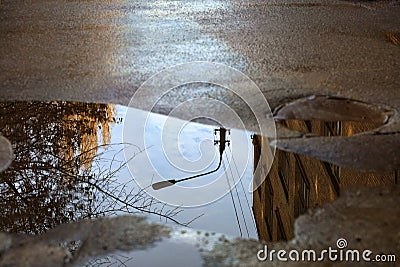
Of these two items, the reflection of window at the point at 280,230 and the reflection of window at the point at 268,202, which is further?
the reflection of window at the point at 268,202

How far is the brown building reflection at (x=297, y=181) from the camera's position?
16.8ft

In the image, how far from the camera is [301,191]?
6035 mm

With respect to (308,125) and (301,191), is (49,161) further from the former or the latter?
(308,125)

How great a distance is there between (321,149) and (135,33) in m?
5.16

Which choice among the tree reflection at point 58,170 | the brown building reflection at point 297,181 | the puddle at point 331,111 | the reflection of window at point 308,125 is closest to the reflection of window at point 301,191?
the brown building reflection at point 297,181

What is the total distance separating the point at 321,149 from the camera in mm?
5992

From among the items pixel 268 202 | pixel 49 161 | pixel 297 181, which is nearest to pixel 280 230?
pixel 268 202

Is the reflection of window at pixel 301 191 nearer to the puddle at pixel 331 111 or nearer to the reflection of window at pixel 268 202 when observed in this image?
the reflection of window at pixel 268 202

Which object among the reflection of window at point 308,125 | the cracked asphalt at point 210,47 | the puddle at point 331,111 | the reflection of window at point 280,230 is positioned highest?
the cracked asphalt at point 210,47

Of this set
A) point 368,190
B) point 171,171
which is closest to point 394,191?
point 368,190

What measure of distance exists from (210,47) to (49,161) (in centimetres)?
390

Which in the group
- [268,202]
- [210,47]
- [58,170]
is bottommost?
[268,202]

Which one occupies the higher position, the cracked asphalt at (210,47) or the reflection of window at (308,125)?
the cracked asphalt at (210,47)

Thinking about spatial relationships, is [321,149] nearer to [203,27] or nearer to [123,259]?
[123,259]
